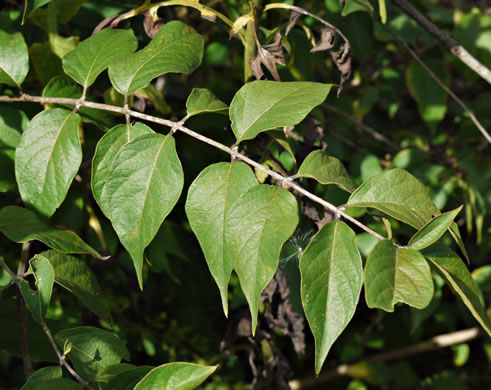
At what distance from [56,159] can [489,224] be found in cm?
98

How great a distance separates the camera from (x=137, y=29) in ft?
3.29

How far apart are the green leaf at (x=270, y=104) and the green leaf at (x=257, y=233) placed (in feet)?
0.27

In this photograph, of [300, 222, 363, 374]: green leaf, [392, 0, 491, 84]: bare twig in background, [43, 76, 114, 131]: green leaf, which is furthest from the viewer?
[392, 0, 491, 84]: bare twig in background

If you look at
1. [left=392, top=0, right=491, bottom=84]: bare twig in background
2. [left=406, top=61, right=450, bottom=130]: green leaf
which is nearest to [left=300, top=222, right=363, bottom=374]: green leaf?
[left=392, top=0, right=491, bottom=84]: bare twig in background

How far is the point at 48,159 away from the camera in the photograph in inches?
29.1

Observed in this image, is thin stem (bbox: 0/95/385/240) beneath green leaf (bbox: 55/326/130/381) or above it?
above

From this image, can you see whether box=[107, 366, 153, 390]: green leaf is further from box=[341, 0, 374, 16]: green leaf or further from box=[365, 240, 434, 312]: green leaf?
box=[341, 0, 374, 16]: green leaf

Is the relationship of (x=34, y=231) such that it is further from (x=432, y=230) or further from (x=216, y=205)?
(x=432, y=230)

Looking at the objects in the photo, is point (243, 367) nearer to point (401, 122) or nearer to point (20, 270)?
point (20, 270)

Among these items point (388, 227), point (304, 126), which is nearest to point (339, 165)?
point (388, 227)

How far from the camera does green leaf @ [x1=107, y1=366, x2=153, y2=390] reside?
63cm

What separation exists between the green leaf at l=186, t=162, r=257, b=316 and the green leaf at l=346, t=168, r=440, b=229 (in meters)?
0.13

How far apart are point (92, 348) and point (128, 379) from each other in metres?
0.09

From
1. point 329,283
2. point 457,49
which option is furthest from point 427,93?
point 329,283
